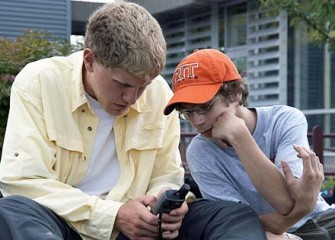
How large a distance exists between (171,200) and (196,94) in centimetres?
43

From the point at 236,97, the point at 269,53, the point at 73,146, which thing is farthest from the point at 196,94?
the point at 269,53

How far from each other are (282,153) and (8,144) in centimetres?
116

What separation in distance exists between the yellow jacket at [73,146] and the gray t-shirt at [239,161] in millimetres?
210

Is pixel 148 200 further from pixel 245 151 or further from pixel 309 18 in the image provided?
pixel 309 18

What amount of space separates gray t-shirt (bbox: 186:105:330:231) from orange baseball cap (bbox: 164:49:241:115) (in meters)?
0.27

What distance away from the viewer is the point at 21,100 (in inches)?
118

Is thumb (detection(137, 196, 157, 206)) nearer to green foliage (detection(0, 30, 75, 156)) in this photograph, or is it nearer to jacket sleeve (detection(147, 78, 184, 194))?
jacket sleeve (detection(147, 78, 184, 194))

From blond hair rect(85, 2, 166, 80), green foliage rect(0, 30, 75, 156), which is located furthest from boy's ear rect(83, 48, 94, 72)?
green foliage rect(0, 30, 75, 156)

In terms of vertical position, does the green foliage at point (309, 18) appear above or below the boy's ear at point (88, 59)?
above

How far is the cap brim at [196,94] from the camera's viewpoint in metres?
2.73

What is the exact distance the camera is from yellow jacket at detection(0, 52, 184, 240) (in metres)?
2.83

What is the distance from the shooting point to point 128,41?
2.80 m

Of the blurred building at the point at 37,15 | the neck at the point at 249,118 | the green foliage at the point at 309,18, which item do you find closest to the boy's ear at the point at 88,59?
the neck at the point at 249,118

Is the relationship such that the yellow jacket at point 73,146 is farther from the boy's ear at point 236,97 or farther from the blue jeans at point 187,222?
the boy's ear at point 236,97
